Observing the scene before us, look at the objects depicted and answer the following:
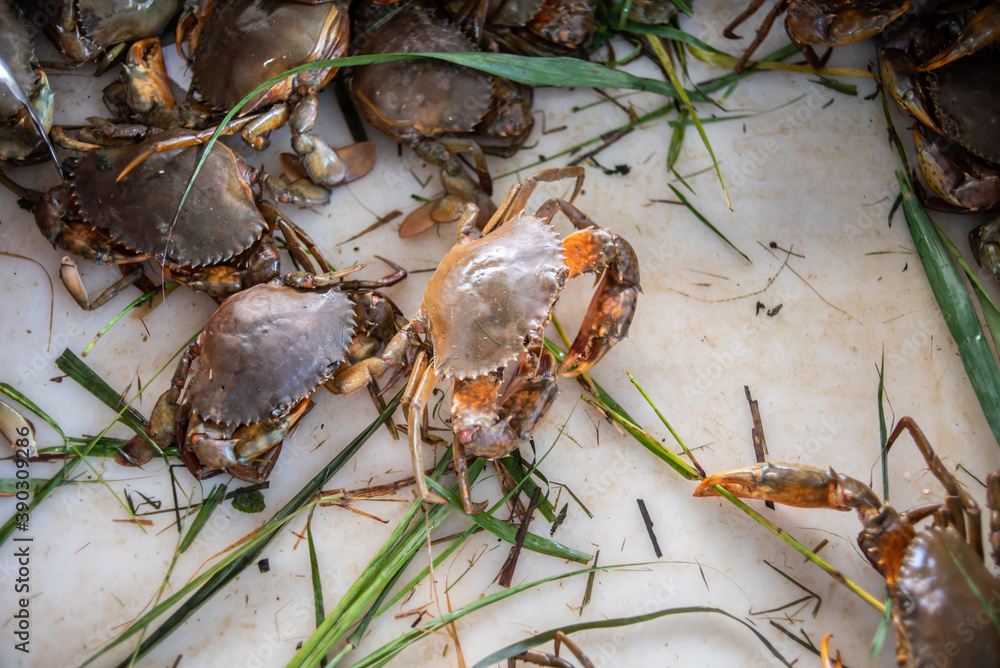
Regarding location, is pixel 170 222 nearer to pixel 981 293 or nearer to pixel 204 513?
pixel 204 513

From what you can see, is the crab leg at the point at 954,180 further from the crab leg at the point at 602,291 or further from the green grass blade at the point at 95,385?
the green grass blade at the point at 95,385

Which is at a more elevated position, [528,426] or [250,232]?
[250,232]

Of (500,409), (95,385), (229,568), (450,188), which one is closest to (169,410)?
(95,385)

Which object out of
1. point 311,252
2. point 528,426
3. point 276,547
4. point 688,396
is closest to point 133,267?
point 311,252

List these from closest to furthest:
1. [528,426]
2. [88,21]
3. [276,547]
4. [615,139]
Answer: [528,426] → [276,547] → [88,21] → [615,139]

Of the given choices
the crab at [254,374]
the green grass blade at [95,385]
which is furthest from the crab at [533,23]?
the green grass blade at [95,385]

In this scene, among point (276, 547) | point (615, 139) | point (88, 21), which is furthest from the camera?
point (615, 139)

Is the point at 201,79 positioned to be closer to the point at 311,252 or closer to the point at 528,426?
the point at 311,252
